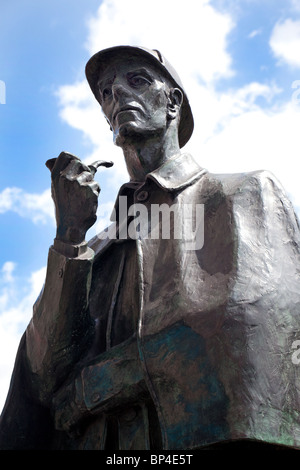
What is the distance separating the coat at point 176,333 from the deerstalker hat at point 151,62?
2.60 feet

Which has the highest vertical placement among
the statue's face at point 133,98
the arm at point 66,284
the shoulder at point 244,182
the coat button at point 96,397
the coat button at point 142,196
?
the statue's face at point 133,98

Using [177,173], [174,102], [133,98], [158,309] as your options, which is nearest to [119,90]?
[133,98]

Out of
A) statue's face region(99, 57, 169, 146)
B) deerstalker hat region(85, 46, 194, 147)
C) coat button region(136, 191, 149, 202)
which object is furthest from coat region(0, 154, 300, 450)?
deerstalker hat region(85, 46, 194, 147)

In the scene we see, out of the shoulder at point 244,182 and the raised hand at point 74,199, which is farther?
the shoulder at point 244,182

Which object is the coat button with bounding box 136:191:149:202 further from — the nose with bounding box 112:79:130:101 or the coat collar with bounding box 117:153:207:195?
the nose with bounding box 112:79:130:101

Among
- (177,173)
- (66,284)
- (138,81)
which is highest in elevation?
(138,81)

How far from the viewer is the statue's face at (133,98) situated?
488 centimetres

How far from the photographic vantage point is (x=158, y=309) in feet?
12.9

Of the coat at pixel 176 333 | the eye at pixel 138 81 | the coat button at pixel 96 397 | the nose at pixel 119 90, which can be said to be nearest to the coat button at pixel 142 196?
the coat at pixel 176 333

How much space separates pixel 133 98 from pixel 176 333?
1967mm

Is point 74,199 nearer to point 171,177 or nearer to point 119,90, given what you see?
point 171,177

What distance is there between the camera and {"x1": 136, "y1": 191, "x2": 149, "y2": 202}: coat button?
4770mm

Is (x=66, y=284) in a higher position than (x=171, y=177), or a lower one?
lower

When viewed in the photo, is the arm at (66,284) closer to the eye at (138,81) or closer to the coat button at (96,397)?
the coat button at (96,397)
